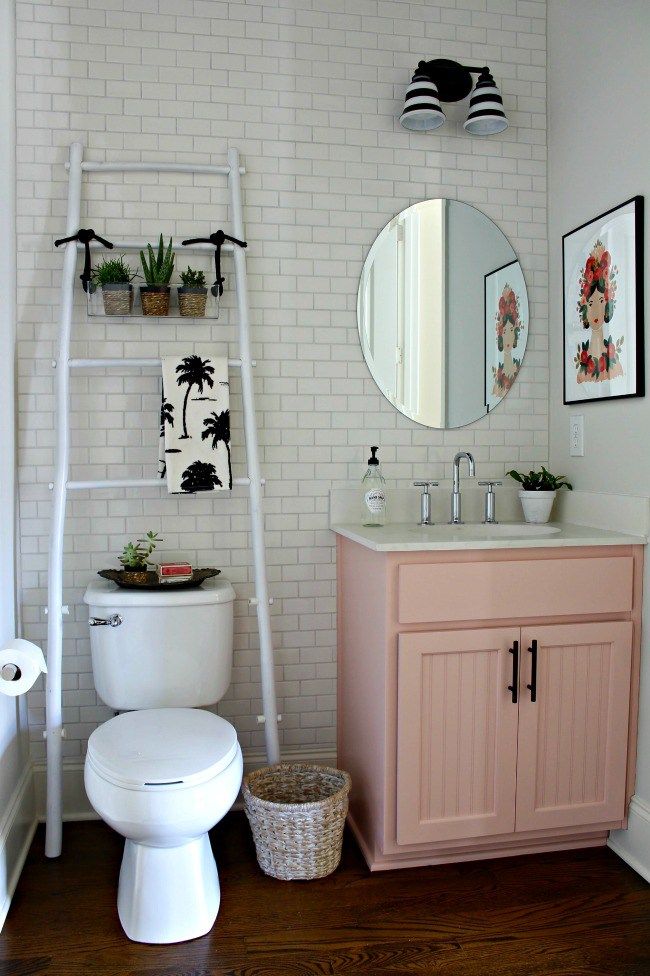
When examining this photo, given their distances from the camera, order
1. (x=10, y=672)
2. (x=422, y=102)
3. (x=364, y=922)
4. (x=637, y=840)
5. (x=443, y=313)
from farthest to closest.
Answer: (x=443, y=313), (x=422, y=102), (x=637, y=840), (x=364, y=922), (x=10, y=672)

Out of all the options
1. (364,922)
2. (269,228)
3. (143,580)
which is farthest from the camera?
(269,228)

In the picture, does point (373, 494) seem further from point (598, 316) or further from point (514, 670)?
point (598, 316)

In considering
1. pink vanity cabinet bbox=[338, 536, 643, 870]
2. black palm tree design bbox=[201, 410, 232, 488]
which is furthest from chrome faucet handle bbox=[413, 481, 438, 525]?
black palm tree design bbox=[201, 410, 232, 488]

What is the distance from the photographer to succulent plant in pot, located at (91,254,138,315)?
2.48 meters

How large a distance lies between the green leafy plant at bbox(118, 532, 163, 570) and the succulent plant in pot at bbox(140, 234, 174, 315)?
716 mm

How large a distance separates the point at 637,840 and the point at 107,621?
1.68 meters

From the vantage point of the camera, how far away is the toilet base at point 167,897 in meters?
2.00

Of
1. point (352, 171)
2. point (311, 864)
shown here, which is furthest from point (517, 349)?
point (311, 864)

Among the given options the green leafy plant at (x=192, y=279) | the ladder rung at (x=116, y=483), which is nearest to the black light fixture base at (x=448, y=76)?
the green leafy plant at (x=192, y=279)

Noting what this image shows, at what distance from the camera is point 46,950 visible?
6.47 ft

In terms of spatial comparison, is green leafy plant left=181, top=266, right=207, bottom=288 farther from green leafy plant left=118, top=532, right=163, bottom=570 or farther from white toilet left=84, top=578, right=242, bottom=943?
white toilet left=84, top=578, right=242, bottom=943

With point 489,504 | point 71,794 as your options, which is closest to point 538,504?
point 489,504

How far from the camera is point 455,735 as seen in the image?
227 cm

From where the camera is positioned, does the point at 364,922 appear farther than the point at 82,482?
No
